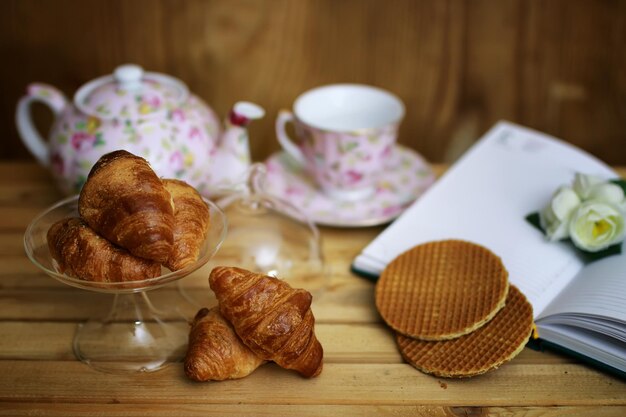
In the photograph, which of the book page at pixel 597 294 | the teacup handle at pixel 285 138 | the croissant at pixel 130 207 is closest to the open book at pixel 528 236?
the book page at pixel 597 294

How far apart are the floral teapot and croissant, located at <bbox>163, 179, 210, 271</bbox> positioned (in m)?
0.23

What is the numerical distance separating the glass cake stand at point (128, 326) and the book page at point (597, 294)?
41 centimetres

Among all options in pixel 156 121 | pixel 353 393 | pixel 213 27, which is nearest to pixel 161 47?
pixel 213 27

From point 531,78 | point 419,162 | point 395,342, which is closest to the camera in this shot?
point 395,342

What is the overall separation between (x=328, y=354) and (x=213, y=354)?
0.48ft

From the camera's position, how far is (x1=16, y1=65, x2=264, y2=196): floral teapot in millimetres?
947

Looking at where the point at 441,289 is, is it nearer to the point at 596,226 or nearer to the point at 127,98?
the point at 596,226

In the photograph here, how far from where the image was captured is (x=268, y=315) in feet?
2.28

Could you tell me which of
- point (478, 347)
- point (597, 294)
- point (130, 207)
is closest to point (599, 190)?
point (597, 294)

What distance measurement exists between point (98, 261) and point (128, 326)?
0.18 metres

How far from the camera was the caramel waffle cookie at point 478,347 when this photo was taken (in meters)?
0.72

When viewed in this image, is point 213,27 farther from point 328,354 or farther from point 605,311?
point 605,311

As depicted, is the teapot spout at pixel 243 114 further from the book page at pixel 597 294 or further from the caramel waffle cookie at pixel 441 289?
the book page at pixel 597 294

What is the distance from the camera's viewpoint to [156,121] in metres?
0.96
